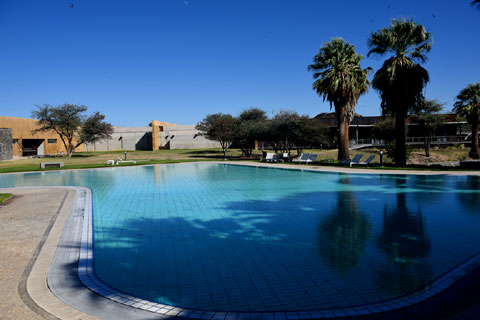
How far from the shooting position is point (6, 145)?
3722 centimetres

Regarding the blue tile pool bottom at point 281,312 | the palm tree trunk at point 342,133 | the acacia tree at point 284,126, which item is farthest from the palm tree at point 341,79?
the blue tile pool bottom at point 281,312

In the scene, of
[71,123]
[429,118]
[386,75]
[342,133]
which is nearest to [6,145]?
[71,123]

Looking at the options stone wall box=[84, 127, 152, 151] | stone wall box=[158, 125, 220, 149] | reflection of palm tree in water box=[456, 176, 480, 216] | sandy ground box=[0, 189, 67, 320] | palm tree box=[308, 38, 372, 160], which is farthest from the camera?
stone wall box=[84, 127, 152, 151]

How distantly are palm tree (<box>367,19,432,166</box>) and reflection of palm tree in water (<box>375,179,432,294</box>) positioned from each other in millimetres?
12566

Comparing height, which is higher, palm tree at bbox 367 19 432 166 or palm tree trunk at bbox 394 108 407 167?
palm tree at bbox 367 19 432 166

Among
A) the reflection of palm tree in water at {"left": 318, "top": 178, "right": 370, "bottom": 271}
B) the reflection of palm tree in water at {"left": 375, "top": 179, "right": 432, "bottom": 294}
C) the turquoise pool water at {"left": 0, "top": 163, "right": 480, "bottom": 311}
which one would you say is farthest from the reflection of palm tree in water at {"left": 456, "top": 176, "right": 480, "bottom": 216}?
the reflection of palm tree in water at {"left": 318, "top": 178, "right": 370, "bottom": 271}

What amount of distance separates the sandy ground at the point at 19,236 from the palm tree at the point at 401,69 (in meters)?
17.9

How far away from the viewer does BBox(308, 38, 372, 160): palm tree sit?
2261 centimetres

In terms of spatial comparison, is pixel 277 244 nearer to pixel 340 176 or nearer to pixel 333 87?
pixel 340 176

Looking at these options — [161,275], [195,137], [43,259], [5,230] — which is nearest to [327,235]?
[161,275]

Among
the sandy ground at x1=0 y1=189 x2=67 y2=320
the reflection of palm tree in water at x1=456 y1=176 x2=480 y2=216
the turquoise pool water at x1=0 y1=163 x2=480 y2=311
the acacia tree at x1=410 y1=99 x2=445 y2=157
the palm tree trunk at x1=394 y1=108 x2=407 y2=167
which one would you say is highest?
the acacia tree at x1=410 y1=99 x2=445 y2=157

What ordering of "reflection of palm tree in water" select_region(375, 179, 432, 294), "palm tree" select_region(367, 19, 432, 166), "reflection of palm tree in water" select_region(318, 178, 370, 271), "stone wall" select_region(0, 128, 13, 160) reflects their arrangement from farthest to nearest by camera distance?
"stone wall" select_region(0, 128, 13, 160), "palm tree" select_region(367, 19, 432, 166), "reflection of palm tree in water" select_region(318, 178, 370, 271), "reflection of palm tree in water" select_region(375, 179, 432, 294)

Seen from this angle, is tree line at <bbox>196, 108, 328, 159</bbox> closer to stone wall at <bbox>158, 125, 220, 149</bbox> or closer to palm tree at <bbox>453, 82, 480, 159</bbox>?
palm tree at <bbox>453, 82, 480, 159</bbox>

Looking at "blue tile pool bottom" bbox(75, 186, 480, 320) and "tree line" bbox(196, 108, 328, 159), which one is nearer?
"blue tile pool bottom" bbox(75, 186, 480, 320)
